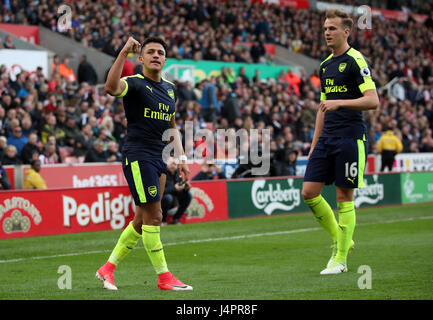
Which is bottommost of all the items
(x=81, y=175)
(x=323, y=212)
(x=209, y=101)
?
(x=81, y=175)

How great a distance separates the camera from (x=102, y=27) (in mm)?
24922

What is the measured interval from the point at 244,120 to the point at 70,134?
6424mm

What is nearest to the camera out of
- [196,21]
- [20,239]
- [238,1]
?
[20,239]

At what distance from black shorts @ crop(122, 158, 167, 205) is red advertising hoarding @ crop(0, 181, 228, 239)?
287 inches

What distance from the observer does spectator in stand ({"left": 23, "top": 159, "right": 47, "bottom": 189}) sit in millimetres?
16188

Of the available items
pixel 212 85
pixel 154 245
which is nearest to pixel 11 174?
pixel 212 85

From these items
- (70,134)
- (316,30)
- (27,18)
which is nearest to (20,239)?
(70,134)

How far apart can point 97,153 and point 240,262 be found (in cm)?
924

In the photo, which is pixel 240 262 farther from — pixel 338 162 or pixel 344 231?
pixel 338 162

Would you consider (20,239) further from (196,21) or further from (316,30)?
(316,30)

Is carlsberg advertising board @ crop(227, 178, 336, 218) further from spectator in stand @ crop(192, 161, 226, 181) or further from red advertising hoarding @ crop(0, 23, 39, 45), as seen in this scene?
red advertising hoarding @ crop(0, 23, 39, 45)

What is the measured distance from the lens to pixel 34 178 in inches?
640

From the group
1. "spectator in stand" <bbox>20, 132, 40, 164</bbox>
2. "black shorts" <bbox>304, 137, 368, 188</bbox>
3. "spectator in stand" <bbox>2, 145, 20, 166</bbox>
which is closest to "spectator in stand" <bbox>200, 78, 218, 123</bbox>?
"spectator in stand" <bbox>20, 132, 40, 164</bbox>
